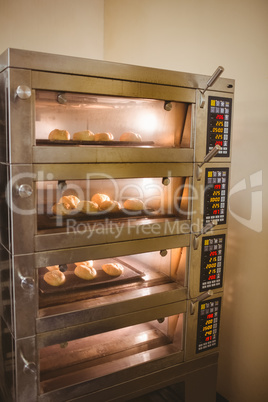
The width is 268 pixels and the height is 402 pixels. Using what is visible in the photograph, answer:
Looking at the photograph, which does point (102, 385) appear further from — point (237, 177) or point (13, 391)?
point (237, 177)

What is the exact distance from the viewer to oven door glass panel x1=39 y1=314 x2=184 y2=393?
1.58 m

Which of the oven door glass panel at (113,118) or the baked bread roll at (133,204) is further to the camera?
the baked bread roll at (133,204)

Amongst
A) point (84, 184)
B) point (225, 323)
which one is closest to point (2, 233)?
point (84, 184)

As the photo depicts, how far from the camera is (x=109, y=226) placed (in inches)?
61.9

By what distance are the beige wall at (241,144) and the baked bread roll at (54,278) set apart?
3.79 feet

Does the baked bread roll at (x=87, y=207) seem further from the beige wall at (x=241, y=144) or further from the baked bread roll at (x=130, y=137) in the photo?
the beige wall at (x=241, y=144)

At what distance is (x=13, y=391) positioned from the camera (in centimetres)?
151

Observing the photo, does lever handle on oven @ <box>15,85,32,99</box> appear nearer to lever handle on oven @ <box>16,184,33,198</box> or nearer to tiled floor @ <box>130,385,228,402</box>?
lever handle on oven @ <box>16,184,33,198</box>

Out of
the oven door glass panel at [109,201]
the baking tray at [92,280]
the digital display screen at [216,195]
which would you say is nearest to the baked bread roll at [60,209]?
the oven door glass panel at [109,201]

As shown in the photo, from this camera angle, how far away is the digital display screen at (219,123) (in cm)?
173

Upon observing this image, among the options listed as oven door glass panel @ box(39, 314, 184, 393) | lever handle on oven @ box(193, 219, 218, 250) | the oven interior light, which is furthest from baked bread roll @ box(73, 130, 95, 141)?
oven door glass panel @ box(39, 314, 184, 393)

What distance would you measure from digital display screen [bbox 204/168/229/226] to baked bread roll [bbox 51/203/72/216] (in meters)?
0.69

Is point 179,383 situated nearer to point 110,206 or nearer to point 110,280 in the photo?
point 110,280

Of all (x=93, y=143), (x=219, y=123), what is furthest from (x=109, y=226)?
(x=219, y=123)
